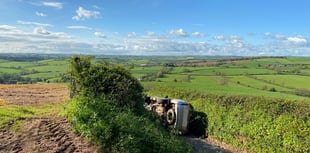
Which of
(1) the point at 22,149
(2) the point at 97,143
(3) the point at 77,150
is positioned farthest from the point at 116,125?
(1) the point at 22,149

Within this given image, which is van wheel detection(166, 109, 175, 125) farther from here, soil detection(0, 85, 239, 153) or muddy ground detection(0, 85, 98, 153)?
muddy ground detection(0, 85, 98, 153)

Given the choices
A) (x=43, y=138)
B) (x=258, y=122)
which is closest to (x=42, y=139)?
(x=43, y=138)

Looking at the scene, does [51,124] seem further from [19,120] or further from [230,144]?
[230,144]

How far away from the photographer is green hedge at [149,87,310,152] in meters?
10.6

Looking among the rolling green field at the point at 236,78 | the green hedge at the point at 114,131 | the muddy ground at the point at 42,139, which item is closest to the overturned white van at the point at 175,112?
the rolling green field at the point at 236,78

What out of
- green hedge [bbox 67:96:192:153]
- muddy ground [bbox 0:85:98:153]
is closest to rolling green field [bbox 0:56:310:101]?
green hedge [bbox 67:96:192:153]

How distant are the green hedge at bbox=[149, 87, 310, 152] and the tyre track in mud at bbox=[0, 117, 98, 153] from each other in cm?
696

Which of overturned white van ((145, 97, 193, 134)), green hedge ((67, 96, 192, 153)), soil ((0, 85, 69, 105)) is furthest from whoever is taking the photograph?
soil ((0, 85, 69, 105))

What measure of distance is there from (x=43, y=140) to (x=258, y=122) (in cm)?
832

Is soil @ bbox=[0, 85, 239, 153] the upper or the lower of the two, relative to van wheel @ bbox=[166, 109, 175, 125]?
upper

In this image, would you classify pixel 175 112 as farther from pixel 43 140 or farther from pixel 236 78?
pixel 236 78

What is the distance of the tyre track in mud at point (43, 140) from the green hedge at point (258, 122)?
6.96 meters

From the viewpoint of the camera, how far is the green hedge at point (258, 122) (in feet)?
34.9

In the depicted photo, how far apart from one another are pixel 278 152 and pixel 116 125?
6300mm
